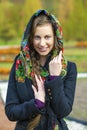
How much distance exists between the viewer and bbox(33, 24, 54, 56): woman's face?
3.08 m

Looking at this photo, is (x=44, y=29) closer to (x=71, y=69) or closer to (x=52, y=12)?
(x=71, y=69)

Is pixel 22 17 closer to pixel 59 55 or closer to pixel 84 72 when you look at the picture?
pixel 84 72

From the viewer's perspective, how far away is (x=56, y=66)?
3.04m

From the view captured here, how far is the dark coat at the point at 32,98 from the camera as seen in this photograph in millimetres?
3000

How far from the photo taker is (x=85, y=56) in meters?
20.4

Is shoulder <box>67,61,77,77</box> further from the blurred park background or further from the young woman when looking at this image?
the blurred park background

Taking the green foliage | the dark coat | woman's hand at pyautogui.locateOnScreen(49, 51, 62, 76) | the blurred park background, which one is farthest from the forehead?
the green foliage

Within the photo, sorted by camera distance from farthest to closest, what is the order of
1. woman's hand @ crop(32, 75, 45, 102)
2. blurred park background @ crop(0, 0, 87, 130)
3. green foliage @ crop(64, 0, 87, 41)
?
1. green foliage @ crop(64, 0, 87, 41)
2. blurred park background @ crop(0, 0, 87, 130)
3. woman's hand @ crop(32, 75, 45, 102)

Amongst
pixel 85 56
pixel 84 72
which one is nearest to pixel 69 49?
pixel 85 56

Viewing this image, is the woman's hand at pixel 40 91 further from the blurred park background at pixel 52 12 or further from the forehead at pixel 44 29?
the blurred park background at pixel 52 12

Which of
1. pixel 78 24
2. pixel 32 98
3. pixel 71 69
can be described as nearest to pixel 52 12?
pixel 78 24

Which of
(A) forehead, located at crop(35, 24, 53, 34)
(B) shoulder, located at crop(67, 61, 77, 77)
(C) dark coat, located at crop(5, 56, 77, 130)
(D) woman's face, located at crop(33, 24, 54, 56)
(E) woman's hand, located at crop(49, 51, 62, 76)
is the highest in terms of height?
(A) forehead, located at crop(35, 24, 53, 34)

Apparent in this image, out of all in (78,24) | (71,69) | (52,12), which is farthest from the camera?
(78,24)

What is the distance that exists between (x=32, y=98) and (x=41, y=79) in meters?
0.15
